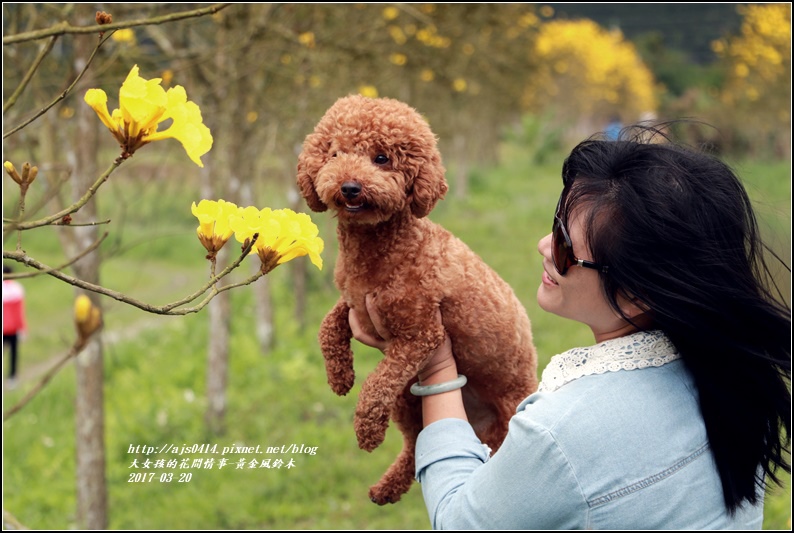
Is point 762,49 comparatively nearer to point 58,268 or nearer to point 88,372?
point 88,372

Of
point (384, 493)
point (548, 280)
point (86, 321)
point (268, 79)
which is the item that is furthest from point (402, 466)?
point (268, 79)

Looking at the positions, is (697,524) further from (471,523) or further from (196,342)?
(196,342)

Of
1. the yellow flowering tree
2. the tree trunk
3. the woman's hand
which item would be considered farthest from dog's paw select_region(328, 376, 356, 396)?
the yellow flowering tree

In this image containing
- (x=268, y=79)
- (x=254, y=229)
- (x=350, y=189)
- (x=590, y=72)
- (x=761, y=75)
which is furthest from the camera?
(x=590, y=72)

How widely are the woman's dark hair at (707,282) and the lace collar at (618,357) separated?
0.09ft

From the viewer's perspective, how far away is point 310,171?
1.69 m

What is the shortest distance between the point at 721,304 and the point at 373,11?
16.2 ft

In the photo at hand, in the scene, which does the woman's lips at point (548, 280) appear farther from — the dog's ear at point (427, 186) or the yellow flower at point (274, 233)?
the yellow flower at point (274, 233)

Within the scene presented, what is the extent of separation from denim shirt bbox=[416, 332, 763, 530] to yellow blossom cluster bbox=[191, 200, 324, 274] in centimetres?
51

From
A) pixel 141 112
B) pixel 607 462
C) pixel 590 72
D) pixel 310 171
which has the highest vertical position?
pixel 141 112

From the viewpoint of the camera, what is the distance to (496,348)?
1814mm

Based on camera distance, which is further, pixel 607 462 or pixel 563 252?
pixel 563 252

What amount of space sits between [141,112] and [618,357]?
0.93 metres

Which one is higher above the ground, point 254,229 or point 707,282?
point 254,229
